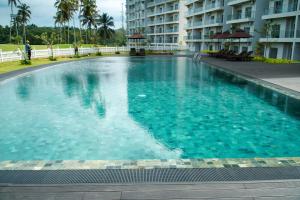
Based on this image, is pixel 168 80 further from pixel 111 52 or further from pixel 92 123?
pixel 111 52

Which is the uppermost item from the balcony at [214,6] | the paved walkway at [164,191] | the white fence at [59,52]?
the balcony at [214,6]

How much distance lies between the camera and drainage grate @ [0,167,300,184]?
4249mm

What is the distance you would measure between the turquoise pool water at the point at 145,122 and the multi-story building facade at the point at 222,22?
1847cm

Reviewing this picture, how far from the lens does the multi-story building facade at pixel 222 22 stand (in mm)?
28719

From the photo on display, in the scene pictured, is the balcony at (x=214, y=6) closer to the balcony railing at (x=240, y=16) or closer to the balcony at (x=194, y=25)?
the balcony at (x=194, y=25)

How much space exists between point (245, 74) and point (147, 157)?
13.0 meters

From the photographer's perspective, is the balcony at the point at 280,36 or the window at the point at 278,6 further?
the window at the point at 278,6

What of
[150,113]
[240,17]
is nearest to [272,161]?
[150,113]

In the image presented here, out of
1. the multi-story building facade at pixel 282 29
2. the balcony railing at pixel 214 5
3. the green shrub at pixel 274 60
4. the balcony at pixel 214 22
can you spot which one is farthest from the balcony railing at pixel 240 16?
the green shrub at pixel 274 60

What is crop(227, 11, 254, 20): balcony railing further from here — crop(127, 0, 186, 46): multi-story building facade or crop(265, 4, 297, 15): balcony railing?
crop(127, 0, 186, 46): multi-story building facade

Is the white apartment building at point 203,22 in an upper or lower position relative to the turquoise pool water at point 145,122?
upper

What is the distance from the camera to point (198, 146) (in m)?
6.74

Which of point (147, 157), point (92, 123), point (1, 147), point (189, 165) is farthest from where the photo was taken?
point (92, 123)

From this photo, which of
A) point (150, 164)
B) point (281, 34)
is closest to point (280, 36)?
point (281, 34)
